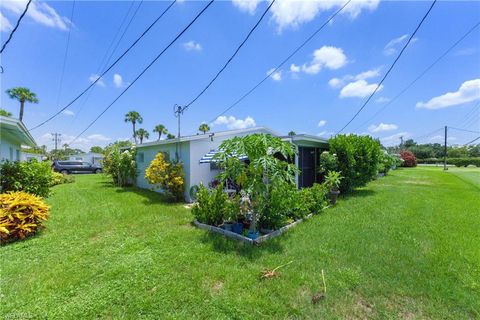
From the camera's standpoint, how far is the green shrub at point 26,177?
28.1 feet

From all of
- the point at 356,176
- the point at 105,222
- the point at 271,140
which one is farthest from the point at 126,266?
the point at 356,176

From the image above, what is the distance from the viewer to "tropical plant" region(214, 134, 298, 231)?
5.52m

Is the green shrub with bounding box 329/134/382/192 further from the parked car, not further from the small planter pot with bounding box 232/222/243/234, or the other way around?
the parked car

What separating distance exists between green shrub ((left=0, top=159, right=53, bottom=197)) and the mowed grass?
10.6 ft

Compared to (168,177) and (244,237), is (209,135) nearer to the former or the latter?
(168,177)

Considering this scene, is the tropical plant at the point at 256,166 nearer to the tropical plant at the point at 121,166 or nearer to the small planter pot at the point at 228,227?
the small planter pot at the point at 228,227

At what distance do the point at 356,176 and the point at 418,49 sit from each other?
558 centimetres

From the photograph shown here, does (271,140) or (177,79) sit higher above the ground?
(177,79)

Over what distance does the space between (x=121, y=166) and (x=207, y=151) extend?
679 centimetres

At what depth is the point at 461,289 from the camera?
3570 mm

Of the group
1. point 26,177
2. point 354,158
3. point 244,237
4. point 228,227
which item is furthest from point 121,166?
point 354,158

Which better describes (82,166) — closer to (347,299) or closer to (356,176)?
(356,176)

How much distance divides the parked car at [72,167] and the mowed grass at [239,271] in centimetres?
2258

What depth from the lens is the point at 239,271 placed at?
4039mm
